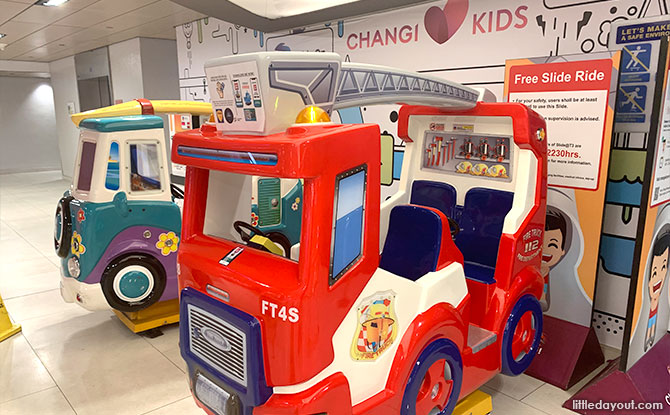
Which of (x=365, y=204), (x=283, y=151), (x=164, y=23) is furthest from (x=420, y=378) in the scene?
(x=164, y=23)

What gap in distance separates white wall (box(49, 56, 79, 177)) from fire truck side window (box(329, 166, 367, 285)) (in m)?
11.7

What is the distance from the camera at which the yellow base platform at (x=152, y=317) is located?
13.0ft

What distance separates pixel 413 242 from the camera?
255 cm

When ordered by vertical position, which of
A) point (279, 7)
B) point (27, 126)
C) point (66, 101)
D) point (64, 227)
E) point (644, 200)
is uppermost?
point (279, 7)

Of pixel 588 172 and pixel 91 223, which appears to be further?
pixel 91 223

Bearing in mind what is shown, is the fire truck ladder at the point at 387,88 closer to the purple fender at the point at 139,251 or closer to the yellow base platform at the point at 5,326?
the purple fender at the point at 139,251

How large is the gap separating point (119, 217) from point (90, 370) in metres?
1.10

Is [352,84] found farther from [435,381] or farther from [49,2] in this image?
[49,2]

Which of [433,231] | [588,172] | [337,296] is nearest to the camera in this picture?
[337,296]

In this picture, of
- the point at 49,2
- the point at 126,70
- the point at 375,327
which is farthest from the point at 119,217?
the point at 126,70

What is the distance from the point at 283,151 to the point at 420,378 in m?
1.28

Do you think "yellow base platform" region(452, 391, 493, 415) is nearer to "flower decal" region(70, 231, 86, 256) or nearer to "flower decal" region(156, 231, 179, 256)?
"flower decal" region(156, 231, 179, 256)

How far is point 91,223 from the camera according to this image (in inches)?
142

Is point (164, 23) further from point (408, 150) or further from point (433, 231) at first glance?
point (433, 231)
